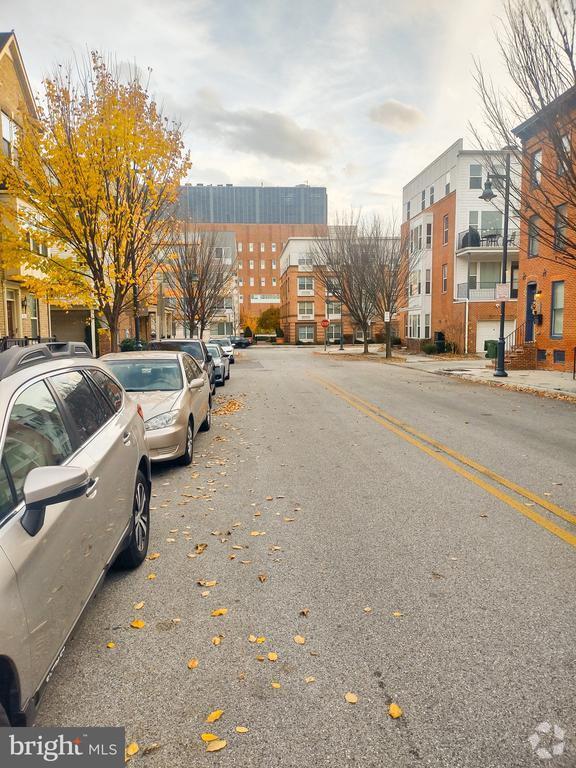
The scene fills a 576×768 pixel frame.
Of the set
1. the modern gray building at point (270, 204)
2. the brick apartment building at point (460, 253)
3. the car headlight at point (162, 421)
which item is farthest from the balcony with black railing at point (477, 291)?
the modern gray building at point (270, 204)

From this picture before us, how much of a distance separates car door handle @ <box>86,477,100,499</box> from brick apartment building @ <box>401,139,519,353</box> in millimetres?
33217

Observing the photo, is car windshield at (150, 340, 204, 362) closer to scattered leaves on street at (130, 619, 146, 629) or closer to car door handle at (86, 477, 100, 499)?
scattered leaves on street at (130, 619, 146, 629)

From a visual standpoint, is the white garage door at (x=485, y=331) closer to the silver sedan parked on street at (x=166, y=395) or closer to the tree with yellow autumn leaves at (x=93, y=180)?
the tree with yellow autumn leaves at (x=93, y=180)

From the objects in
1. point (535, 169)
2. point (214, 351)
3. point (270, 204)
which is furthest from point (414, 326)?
point (270, 204)

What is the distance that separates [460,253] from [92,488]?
36638 mm

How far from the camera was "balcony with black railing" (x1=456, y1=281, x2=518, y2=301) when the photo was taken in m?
36.2

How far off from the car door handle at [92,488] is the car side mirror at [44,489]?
0.66m

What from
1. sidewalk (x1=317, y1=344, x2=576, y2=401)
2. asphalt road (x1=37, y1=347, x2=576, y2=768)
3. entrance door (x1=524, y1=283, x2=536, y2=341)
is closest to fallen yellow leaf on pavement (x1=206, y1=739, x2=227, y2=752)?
asphalt road (x1=37, y1=347, x2=576, y2=768)

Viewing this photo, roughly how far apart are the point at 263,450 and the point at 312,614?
525 centimetres

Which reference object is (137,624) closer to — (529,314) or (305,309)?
(529,314)

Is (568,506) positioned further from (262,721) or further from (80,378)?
(80,378)

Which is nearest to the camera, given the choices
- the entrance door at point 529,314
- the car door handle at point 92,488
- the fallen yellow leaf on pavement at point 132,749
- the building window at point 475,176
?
the fallen yellow leaf on pavement at point 132,749

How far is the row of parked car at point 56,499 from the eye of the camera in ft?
7.31

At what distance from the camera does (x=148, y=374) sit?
8.73 metres
